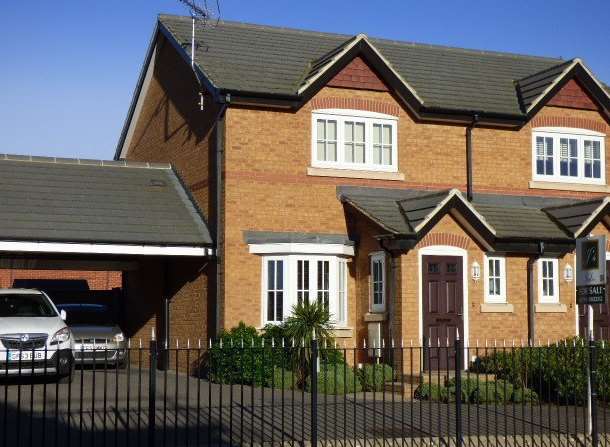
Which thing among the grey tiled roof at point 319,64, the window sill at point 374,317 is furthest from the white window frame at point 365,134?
the window sill at point 374,317

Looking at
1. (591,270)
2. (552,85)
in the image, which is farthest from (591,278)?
(552,85)

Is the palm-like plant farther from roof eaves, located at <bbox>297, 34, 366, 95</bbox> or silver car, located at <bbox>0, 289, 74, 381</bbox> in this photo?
roof eaves, located at <bbox>297, 34, 366, 95</bbox>

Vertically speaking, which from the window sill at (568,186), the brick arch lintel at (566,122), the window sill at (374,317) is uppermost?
the brick arch lintel at (566,122)

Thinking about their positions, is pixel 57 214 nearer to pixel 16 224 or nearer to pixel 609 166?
pixel 16 224

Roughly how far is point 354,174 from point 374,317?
3.35m

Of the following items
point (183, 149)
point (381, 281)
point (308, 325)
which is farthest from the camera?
point (183, 149)

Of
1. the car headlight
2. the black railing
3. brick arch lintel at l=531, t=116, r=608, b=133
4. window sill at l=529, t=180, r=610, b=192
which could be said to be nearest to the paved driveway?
the black railing

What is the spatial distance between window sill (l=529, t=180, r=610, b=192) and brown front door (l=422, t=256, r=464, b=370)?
395 centimetres

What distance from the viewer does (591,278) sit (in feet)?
42.0

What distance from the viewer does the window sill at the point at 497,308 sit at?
20344mm

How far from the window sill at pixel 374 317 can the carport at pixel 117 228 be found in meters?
3.44

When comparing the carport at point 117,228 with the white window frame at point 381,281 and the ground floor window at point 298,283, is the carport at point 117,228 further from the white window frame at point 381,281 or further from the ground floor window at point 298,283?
the white window frame at point 381,281

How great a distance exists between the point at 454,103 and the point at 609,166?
184 inches

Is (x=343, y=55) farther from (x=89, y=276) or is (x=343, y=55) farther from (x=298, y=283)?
(x=89, y=276)
